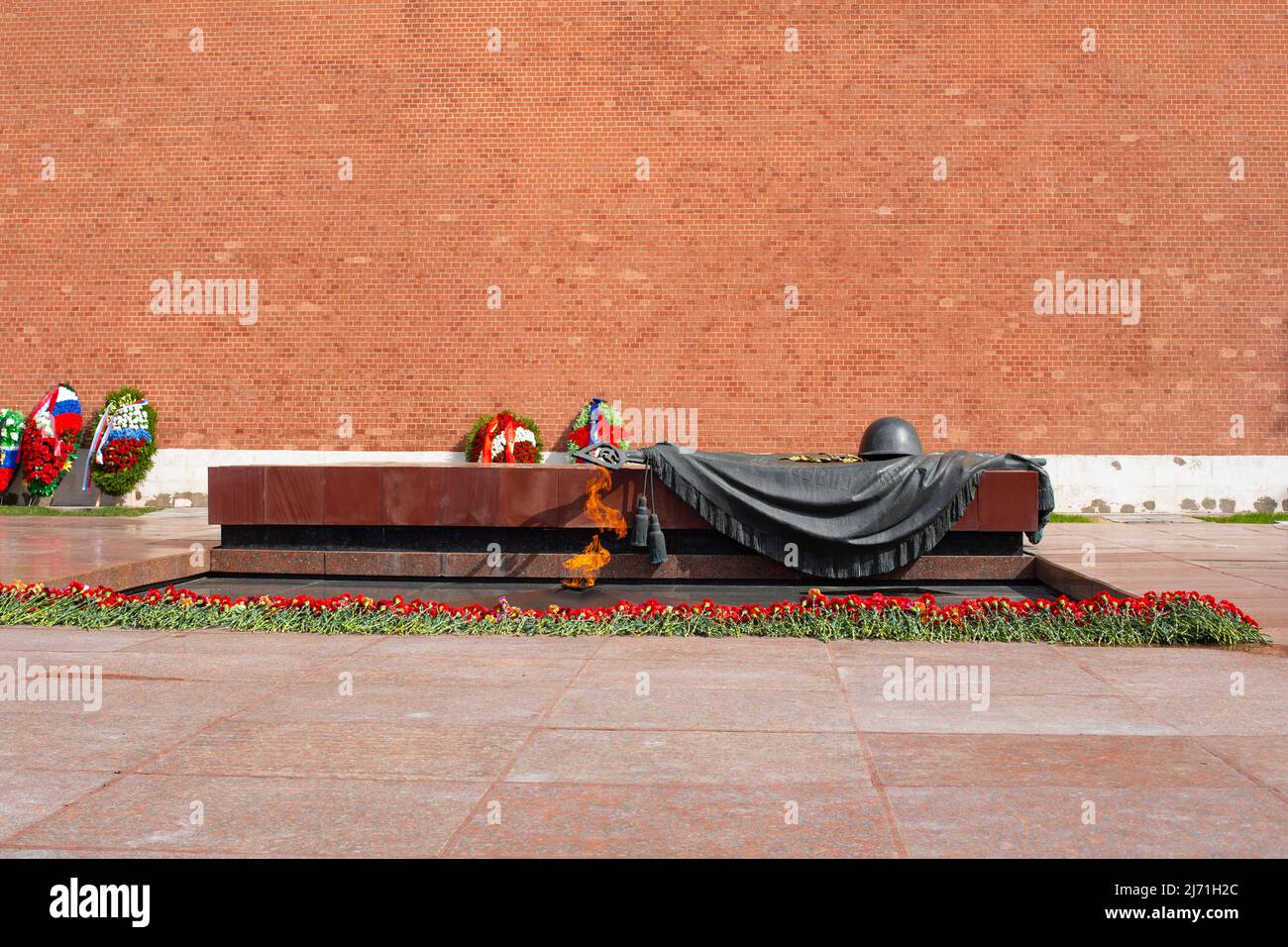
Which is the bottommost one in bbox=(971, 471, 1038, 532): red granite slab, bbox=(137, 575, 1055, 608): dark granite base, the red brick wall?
bbox=(137, 575, 1055, 608): dark granite base

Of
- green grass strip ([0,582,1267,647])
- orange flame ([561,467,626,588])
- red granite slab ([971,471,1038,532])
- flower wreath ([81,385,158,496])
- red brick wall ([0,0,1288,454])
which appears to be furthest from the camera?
flower wreath ([81,385,158,496])

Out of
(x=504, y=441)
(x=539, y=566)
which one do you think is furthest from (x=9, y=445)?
(x=539, y=566)

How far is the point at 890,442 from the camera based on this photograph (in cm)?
815

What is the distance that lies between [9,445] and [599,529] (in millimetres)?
10179

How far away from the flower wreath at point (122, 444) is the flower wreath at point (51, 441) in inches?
10.2

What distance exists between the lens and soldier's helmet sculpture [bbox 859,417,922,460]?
8086mm

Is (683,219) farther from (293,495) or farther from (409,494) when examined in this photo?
(293,495)

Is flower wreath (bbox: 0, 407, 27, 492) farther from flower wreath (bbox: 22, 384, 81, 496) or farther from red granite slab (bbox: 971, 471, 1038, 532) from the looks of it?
red granite slab (bbox: 971, 471, 1038, 532)

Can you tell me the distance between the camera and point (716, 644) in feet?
18.6

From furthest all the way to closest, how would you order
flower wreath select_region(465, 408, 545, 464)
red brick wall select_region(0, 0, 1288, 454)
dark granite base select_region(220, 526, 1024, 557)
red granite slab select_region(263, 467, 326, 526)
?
red brick wall select_region(0, 0, 1288, 454) → flower wreath select_region(465, 408, 545, 464) → red granite slab select_region(263, 467, 326, 526) → dark granite base select_region(220, 526, 1024, 557)

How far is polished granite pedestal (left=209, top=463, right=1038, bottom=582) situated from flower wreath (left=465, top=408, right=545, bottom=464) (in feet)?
17.7

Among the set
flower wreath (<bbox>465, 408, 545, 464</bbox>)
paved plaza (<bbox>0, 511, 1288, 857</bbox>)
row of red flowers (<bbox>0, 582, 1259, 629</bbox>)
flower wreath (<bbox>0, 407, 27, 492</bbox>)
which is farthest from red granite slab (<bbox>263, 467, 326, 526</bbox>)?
flower wreath (<bbox>0, 407, 27, 492</bbox>)

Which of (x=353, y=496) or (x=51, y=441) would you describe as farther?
(x=51, y=441)

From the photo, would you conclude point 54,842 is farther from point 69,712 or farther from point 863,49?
point 863,49
